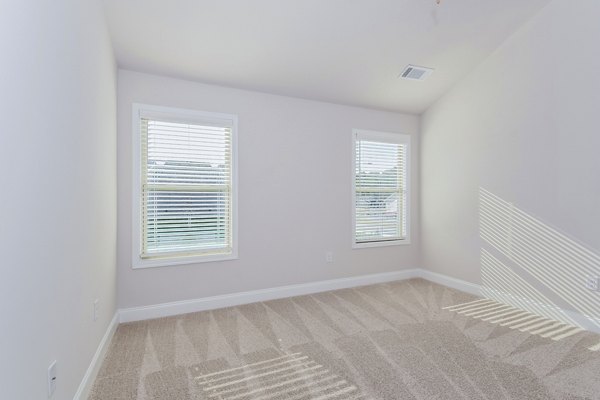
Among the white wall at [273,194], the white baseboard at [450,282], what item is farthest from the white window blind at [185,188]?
the white baseboard at [450,282]

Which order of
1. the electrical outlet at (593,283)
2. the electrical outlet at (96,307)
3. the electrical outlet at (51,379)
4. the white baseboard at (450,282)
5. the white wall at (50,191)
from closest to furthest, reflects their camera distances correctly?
the white wall at (50,191)
the electrical outlet at (51,379)
the electrical outlet at (96,307)
the electrical outlet at (593,283)
the white baseboard at (450,282)

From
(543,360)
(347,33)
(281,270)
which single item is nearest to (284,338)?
(281,270)

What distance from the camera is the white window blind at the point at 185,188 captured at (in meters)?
3.11

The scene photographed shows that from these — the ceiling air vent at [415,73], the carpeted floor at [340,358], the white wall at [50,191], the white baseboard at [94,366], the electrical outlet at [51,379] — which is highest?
the ceiling air vent at [415,73]

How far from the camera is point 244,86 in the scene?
3465 millimetres

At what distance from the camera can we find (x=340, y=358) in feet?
7.52

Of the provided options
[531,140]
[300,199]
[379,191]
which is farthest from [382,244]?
[531,140]

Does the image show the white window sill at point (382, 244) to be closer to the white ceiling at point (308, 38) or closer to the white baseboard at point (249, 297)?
the white baseboard at point (249, 297)

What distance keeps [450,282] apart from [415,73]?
2681 mm

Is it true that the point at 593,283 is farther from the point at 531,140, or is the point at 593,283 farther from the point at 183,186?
the point at 183,186

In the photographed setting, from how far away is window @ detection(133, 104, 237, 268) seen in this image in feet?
10.1

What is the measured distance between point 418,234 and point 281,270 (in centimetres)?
220

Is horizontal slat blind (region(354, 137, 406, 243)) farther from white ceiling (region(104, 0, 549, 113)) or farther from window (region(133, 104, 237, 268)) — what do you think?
window (region(133, 104, 237, 268))

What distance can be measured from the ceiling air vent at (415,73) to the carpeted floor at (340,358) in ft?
8.67
